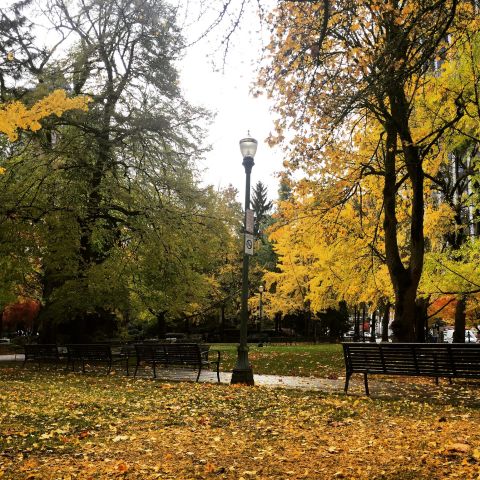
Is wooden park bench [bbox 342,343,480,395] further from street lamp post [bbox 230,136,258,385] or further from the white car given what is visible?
the white car

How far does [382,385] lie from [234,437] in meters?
5.75

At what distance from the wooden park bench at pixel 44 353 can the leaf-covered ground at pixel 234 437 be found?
6.15m

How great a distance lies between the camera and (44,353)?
15727mm

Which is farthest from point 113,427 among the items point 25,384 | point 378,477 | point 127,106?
point 127,106

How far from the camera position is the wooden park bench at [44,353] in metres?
15.3

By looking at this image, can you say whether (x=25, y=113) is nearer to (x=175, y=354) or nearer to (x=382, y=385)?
(x=175, y=354)

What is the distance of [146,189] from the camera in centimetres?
1853

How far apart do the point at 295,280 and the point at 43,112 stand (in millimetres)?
28340

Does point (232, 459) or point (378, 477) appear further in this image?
point (232, 459)

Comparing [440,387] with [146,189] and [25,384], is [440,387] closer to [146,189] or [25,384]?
[25,384]

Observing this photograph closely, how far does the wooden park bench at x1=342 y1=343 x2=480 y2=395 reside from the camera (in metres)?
8.30

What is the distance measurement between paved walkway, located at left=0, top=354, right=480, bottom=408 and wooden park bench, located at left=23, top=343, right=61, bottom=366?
9.58 ft

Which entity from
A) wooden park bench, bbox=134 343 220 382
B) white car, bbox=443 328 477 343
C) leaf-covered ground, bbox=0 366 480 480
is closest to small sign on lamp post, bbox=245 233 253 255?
wooden park bench, bbox=134 343 220 382

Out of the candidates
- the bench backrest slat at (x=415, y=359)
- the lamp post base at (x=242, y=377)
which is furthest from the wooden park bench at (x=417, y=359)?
the lamp post base at (x=242, y=377)
